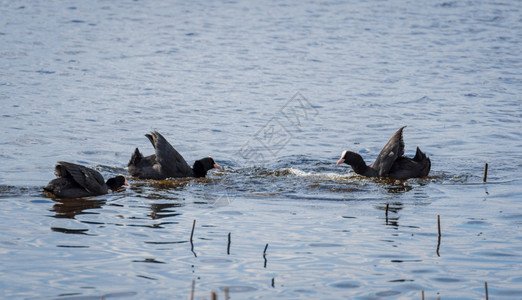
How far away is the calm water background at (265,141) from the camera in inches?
313

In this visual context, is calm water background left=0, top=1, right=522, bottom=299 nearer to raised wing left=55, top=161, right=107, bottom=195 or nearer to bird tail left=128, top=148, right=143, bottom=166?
raised wing left=55, top=161, right=107, bottom=195

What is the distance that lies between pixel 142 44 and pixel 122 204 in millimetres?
17811

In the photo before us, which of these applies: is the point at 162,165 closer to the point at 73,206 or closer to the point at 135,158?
the point at 135,158

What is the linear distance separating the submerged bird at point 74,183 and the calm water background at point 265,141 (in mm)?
434

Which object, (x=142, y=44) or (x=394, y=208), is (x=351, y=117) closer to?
(x=394, y=208)

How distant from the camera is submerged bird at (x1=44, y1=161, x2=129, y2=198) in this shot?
11266 millimetres

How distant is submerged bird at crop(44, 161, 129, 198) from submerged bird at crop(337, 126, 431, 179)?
14.6 feet

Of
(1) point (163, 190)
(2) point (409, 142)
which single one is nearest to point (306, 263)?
(1) point (163, 190)

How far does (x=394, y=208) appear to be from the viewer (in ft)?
36.4

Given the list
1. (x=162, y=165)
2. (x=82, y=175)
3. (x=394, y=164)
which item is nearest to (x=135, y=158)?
(x=162, y=165)

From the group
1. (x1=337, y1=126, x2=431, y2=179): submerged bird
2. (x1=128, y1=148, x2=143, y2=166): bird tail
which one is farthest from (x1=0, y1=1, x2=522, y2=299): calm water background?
(x1=128, y1=148, x2=143, y2=166): bird tail

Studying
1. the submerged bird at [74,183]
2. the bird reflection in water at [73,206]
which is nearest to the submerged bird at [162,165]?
the submerged bird at [74,183]

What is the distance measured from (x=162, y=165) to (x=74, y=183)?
1989 millimetres

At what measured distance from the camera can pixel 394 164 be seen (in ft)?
45.9
